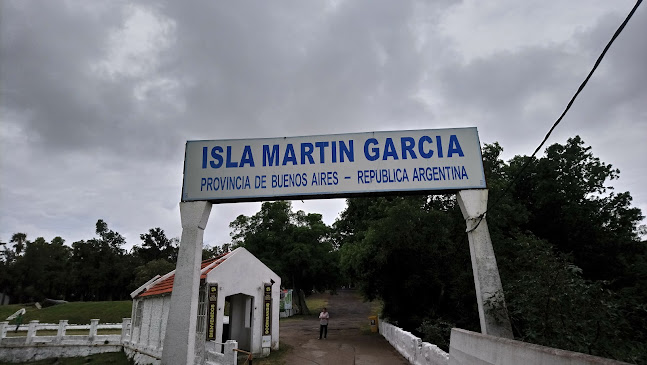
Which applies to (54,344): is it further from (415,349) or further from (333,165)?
(333,165)

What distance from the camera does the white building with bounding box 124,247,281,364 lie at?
12.9 metres

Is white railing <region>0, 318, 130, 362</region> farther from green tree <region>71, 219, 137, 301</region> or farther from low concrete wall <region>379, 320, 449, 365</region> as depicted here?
green tree <region>71, 219, 137, 301</region>

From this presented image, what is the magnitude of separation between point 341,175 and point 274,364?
7828 millimetres

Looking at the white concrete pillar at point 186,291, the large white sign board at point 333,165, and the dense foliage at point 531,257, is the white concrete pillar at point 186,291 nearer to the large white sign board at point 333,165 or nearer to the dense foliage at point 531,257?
the large white sign board at point 333,165

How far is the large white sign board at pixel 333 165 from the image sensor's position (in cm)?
782

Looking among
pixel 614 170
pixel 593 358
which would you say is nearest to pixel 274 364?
pixel 593 358

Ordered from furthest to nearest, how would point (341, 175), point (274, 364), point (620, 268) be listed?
1. point (620, 268)
2. point (274, 364)
3. point (341, 175)

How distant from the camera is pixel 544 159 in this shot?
2909 cm

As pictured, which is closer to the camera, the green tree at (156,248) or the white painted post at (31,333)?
the white painted post at (31,333)

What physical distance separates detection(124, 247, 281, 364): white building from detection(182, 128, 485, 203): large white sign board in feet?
19.7

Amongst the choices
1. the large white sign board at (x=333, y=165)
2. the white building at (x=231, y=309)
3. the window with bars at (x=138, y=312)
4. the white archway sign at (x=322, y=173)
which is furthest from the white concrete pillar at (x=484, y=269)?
the window with bars at (x=138, y=312)

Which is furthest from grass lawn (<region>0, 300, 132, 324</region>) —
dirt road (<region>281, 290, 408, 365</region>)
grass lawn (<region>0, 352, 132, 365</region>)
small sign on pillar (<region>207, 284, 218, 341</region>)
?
small sign on pillar (<region>207, 284, 218, 341</region>)

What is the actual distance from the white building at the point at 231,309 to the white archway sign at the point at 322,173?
5.30 meters

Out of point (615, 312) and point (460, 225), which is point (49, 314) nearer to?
point (460, 225)
